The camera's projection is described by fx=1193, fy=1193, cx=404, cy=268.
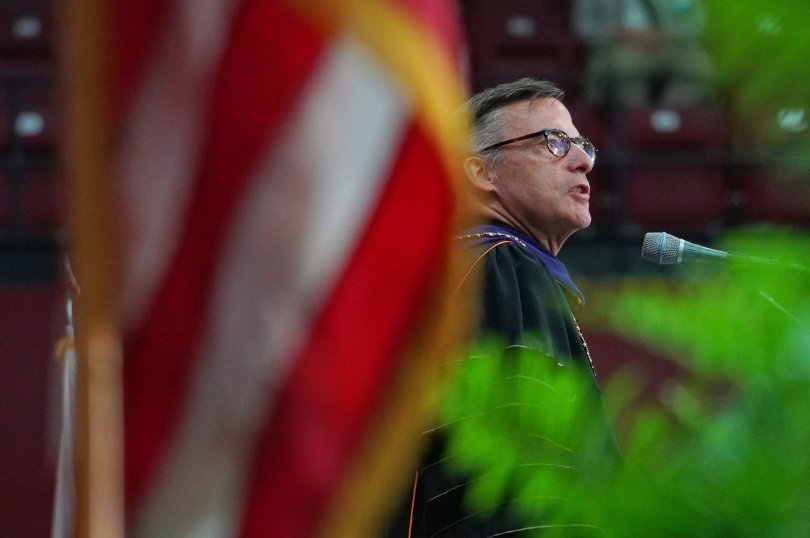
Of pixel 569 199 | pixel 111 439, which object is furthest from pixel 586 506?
pixel 569 199

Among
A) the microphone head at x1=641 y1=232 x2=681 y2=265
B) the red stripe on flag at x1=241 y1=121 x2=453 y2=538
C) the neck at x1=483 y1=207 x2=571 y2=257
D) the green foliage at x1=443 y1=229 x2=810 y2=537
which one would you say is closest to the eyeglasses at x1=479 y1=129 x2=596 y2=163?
the neck at x1=483 y1=207 x2=571 y2=257

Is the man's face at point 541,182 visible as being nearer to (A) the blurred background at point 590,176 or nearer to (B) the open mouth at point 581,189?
(B) the open mouth at point 581,189

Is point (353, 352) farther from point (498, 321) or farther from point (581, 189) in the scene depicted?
point (581, 189)

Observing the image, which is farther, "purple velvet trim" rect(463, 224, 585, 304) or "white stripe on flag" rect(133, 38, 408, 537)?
"purple velvet trim" rect(463, 224, 585, 304)

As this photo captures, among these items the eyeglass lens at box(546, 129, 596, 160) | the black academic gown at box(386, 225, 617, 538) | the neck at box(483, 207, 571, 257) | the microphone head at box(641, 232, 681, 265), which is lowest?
the black academic gown at box(386, 225, 617, 538)

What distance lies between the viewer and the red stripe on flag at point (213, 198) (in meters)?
0.75

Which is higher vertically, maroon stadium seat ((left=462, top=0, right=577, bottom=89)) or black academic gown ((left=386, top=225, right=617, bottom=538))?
maroon stadium seat ((left=462, top=0, right=577, bottom=89))

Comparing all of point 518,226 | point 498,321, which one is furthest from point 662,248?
point 518,226

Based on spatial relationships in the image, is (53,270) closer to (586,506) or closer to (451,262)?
(451,262)

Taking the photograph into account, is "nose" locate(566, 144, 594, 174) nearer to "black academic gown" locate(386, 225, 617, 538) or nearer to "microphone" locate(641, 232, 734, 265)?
"black academic gown" locate(386, 225, 617, 538)

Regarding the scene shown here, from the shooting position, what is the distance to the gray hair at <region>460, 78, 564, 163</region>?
2.07 metres

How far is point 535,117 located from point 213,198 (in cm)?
135

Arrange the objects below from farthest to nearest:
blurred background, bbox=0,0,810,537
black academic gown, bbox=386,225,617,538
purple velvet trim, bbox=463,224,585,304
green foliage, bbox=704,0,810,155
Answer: blurred background, bbox=0,0,810,537, purple velvet trim, bbox=463,224,585,304, black academic gown, bbox=386,225,617,538, green foliage, bbox=704,0,810,155

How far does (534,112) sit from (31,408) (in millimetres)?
2613
